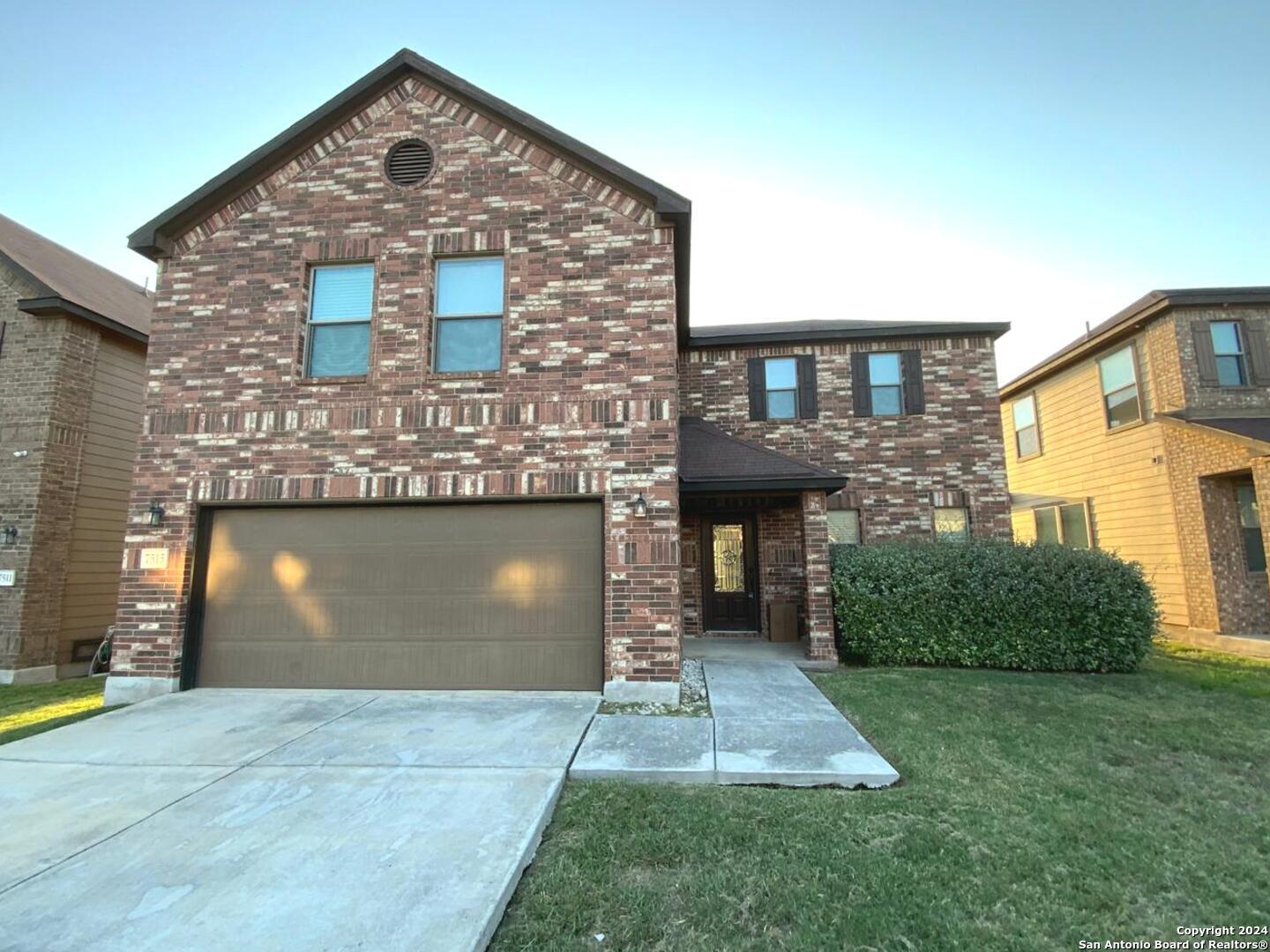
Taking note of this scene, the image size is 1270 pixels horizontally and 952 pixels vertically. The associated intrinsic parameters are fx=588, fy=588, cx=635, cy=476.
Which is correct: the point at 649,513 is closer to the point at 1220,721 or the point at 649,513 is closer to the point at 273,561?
the point at 273,561

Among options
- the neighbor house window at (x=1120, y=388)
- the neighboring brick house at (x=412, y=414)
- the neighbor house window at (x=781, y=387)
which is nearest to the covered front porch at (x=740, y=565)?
the neighbor house window at (x=781, y=387)

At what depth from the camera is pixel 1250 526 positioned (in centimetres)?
1046

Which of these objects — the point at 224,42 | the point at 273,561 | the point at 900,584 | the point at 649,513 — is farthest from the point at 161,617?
the point at 900,584

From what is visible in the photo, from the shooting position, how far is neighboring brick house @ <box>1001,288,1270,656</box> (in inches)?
402

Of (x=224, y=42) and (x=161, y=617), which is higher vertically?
(x=224, y=42)

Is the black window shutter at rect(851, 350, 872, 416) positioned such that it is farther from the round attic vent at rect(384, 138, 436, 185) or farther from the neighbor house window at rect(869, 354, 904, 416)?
the round attic vent at rect(384, 138, 436, 185)

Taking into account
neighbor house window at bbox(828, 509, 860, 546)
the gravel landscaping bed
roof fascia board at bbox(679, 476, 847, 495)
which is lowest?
the gravel landscaping bed

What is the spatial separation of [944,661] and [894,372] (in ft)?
19.5

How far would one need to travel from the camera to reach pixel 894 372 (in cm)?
1182

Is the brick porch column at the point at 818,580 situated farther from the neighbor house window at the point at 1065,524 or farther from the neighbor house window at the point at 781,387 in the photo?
the neighbor house window at the point at 1065,524

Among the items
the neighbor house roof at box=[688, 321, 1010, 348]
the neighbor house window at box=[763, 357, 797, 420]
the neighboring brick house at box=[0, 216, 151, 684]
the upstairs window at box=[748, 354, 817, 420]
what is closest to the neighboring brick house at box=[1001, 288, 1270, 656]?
the neighbor house roof at box=[688, 321, 1010, 348]

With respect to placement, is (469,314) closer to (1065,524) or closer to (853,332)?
(853,332)

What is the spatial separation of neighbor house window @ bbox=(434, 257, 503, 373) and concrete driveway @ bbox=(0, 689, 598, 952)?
406 cm

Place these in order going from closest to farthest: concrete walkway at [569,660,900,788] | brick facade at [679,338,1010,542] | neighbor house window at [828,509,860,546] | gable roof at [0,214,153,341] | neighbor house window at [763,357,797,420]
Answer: concrete walkway at [569,660,900,788] < gable roof at [0,214,153,341] < brick facade at [679,338,1010,542] < neighbor house window at [828,509,860,546] < neighbor house window at [763,357,797,420]
